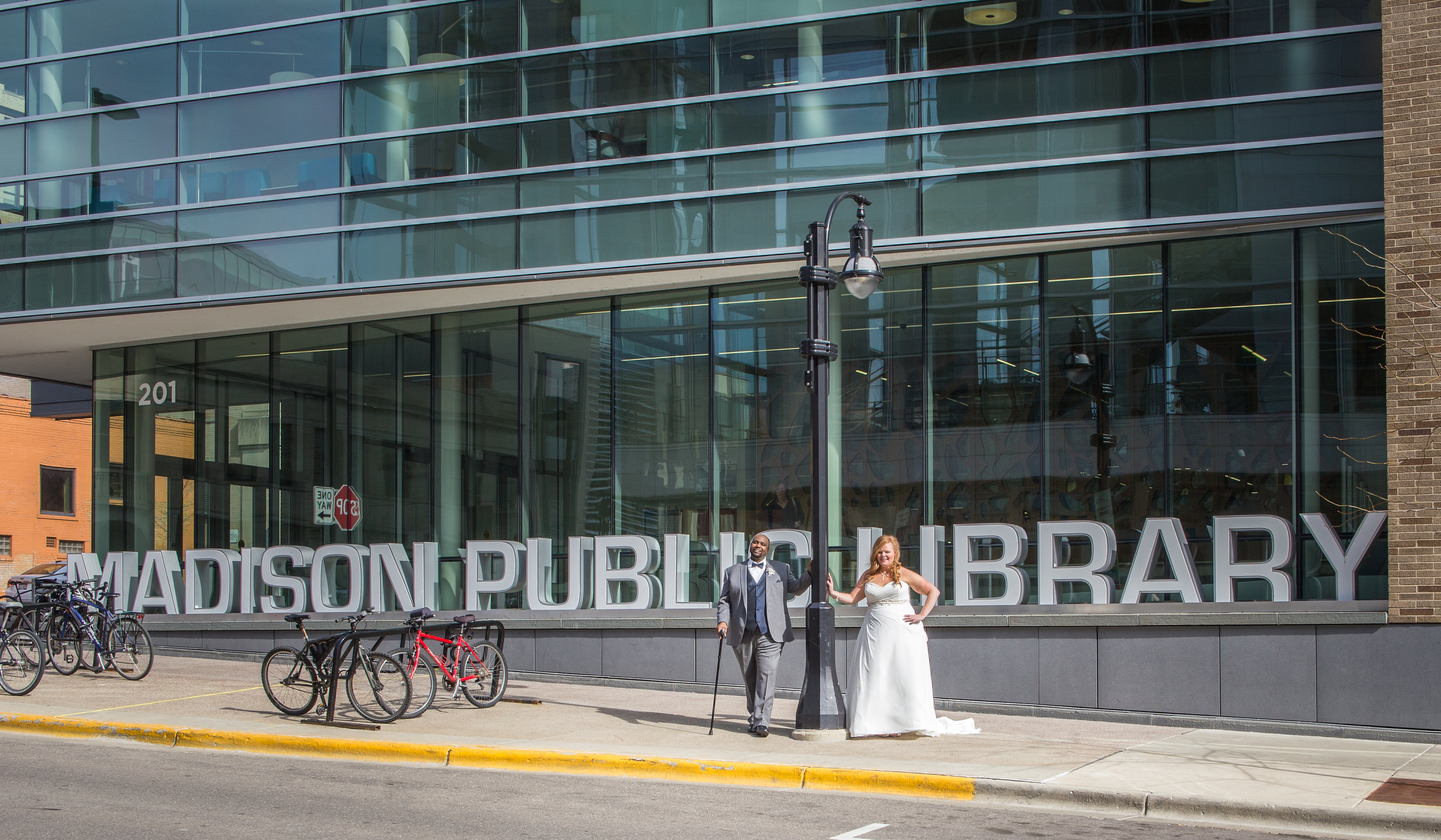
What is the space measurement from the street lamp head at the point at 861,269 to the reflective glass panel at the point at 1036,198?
355 cm

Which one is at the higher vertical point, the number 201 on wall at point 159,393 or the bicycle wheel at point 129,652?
the number 201 on wall at point 159,393

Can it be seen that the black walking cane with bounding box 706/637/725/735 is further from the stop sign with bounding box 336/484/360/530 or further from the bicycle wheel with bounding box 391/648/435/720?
the stop sign with bounding box 336/484/360/530

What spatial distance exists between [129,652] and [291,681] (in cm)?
427

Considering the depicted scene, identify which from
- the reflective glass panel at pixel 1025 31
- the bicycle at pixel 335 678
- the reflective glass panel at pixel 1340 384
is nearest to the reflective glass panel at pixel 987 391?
the reflective glass panel at pixel 1025 31

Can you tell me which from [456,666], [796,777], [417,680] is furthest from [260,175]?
[796,777]

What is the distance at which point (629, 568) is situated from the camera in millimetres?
16188

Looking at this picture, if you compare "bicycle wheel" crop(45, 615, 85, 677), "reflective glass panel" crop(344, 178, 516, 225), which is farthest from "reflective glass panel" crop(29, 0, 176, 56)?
"bicycle wheel" crop(45, 615, 85, 677)

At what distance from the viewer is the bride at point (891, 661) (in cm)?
1077

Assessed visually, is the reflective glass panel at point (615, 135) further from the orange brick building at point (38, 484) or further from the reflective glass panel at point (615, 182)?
the orange brick building at point (38, 484)

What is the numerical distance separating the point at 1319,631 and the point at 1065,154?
5.96m

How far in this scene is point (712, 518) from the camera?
52.4 ft

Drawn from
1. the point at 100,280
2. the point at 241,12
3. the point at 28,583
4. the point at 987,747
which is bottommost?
the point at 987,747

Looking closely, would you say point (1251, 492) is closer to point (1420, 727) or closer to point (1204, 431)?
point (1204, 431)

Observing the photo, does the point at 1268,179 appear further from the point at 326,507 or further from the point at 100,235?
the point at 100,235
